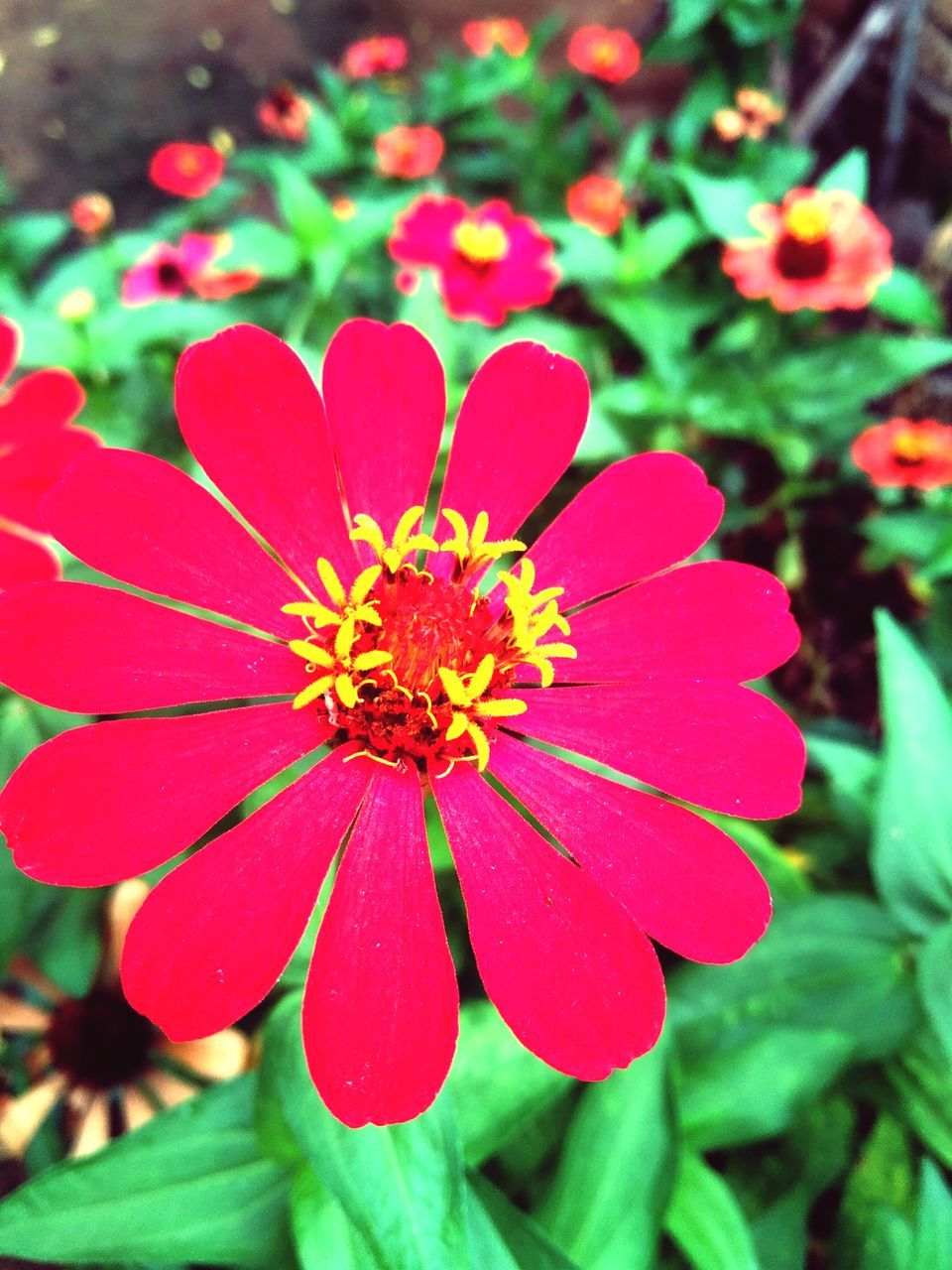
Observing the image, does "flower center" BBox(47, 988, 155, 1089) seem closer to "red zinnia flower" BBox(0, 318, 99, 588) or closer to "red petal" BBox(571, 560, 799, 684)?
"red zinnia flower" BBox(0, 318, 99, 588)

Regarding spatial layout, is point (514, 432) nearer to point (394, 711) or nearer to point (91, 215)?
point (394, 711)

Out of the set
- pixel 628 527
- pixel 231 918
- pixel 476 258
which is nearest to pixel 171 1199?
pixel 231 918

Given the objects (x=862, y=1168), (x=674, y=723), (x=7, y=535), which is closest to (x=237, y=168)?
(x=7, y=535)

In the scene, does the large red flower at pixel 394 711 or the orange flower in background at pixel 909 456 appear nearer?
the large red flower at pixel 394 711

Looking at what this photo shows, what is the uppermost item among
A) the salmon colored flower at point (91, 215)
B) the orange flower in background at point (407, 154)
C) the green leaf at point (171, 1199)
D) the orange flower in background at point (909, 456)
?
the salmon colored flower at point (91, 215)

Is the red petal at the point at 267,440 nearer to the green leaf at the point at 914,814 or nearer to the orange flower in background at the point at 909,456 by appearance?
the green leaf at the point at 914,814

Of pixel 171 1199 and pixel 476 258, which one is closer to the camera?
pixel 171 1199

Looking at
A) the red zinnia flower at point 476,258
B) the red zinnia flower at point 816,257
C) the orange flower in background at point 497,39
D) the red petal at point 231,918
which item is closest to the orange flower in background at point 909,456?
the red zinnia flower at point 816,257

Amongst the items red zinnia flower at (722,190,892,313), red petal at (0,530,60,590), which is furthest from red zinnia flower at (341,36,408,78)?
red petal at (0,530,60,590)
